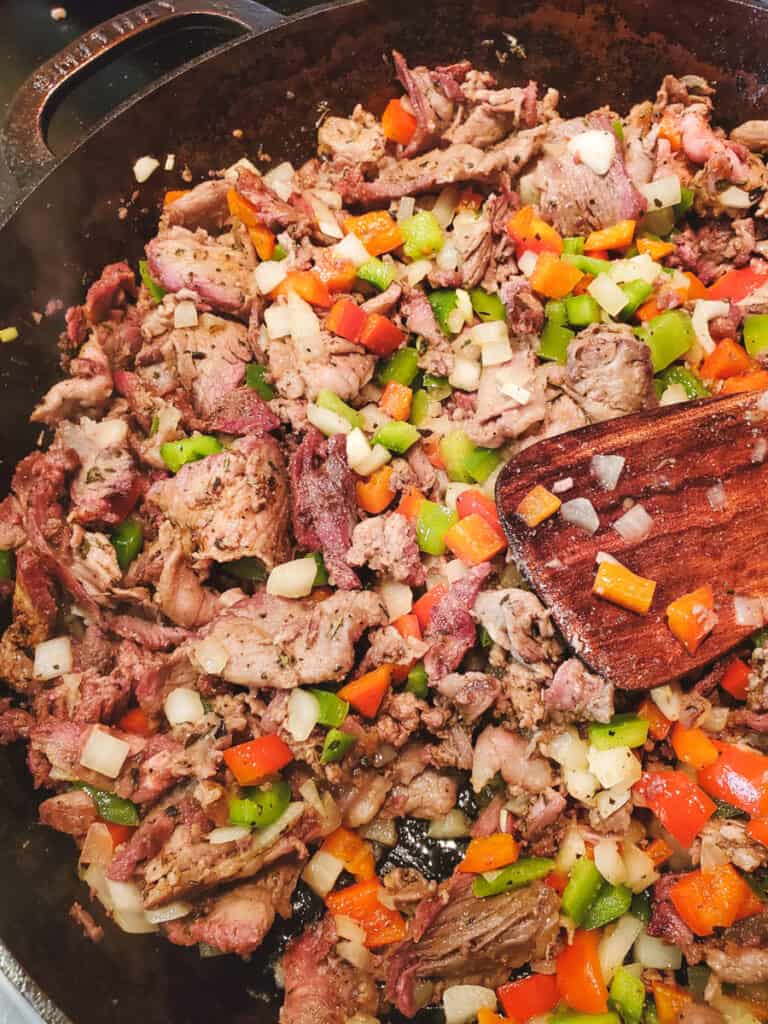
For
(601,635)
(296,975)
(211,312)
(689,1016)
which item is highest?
(211,312)

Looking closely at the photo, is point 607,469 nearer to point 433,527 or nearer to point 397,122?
point 433,527

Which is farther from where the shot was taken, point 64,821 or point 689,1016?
point 64,821

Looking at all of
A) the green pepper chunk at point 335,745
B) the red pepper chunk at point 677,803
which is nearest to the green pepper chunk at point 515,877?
the red pepper chunk at point 677,803

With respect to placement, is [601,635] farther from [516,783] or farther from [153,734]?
[153,734]

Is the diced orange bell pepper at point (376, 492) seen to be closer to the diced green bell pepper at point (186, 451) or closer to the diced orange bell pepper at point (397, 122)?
→ the diced green bell pepper at point (186, 451)

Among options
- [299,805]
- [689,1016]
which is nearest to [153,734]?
[299,805]

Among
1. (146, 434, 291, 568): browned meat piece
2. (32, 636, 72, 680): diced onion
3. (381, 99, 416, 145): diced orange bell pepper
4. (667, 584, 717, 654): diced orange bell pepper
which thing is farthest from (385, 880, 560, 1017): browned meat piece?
(381, 99, 416, 145): diced orange bell pepper

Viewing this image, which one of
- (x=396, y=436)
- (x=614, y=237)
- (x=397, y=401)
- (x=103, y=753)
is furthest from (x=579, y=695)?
(x=614, y=237)

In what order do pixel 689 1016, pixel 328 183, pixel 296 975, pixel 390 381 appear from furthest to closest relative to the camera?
pixel 328 183 → pixel 390 381 → pixel 296 975 → pixel 689 1016
